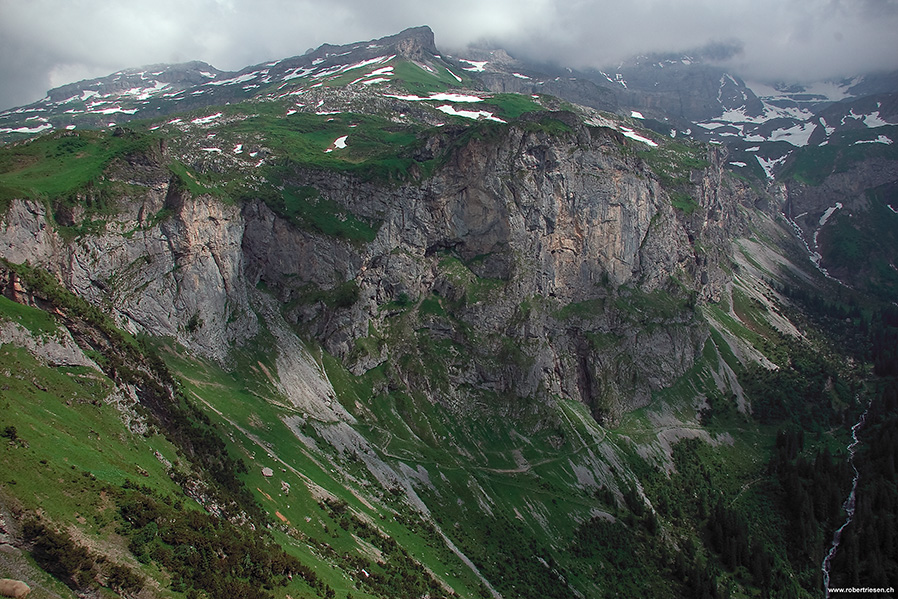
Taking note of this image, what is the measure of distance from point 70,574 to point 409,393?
97.0 metres

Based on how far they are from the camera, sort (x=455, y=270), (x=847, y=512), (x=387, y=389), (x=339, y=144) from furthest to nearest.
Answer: (x=339, y=144) → (x=455, y=270) → (x=847, y=512) → (x=387, y=389)

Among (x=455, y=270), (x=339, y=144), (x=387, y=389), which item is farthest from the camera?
(x=339, y=144)

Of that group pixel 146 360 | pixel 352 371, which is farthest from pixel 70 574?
pixel 352 371

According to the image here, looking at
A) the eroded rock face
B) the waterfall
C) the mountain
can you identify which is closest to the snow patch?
the mountain

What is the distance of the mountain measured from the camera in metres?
58.1

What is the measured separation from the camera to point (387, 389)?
131m

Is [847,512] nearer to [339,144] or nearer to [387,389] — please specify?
[387,389]

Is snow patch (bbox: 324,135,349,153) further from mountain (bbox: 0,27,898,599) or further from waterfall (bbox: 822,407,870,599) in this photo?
waterfall (bbox: 822,407,870,599)

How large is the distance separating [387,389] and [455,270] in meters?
39.6

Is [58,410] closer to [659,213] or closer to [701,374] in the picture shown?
[701,374]

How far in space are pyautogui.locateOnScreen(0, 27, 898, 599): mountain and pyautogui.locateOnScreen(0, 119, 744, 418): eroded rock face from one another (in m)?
0.65

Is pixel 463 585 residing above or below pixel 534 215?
below

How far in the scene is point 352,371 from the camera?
422ft

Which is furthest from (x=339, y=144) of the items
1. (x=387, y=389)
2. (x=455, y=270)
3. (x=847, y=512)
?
(x=847, y=512)
